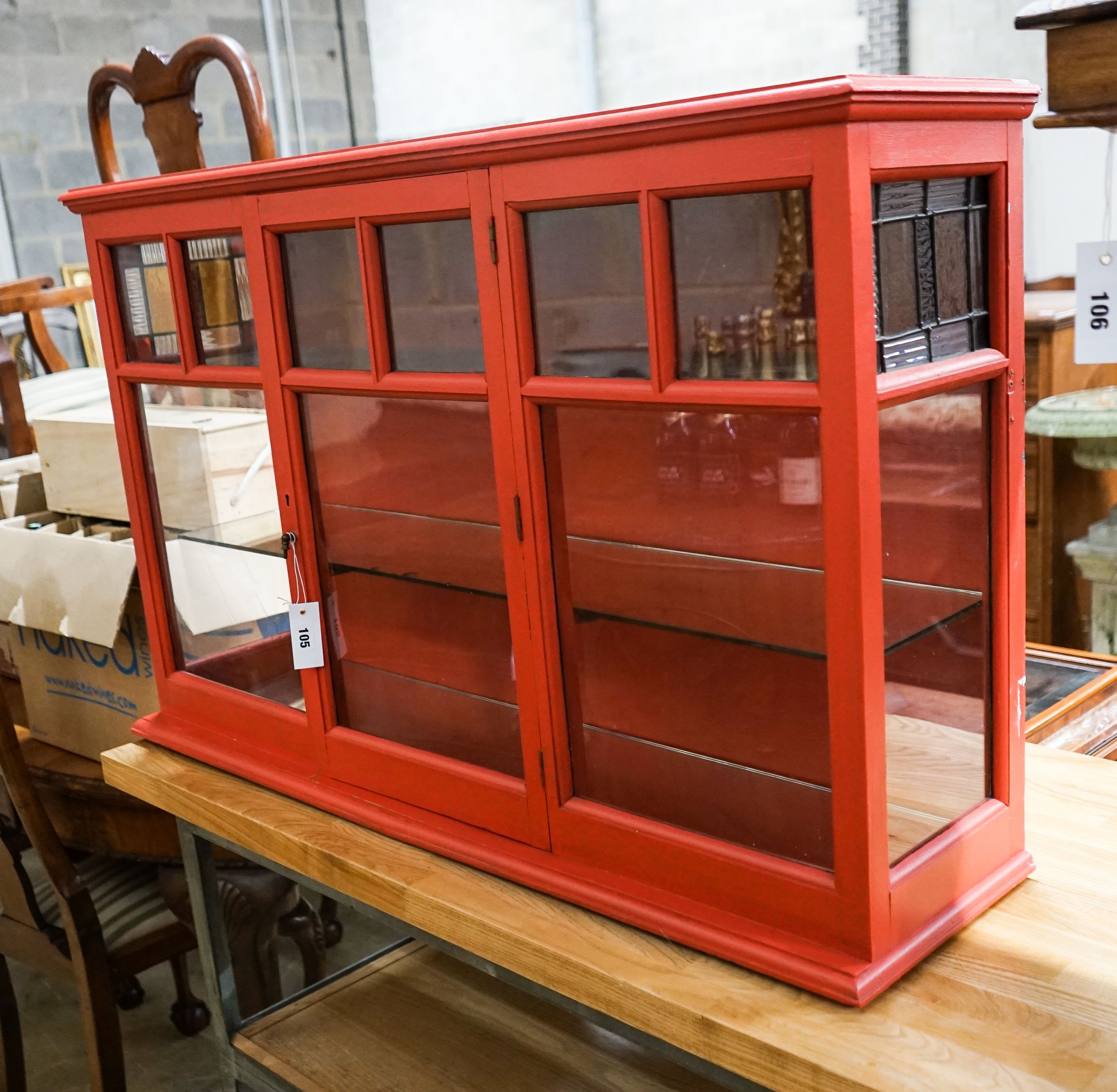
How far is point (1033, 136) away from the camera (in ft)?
14.3

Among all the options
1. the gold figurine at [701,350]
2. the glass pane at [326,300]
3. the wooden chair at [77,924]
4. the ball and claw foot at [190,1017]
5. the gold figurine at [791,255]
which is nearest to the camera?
the gold figurine at [791,255]

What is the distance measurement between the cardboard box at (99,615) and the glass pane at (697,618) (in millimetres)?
584

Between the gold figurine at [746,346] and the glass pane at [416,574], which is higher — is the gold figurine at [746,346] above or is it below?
above

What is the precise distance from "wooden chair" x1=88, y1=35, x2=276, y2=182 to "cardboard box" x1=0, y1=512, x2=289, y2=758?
60cm

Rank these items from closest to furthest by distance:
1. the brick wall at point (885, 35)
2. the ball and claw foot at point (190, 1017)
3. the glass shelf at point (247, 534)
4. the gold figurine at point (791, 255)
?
the gold figurine at point (791, 255)
the glass shelf at point (247, 534)
the ball and claw foot at point (190, 1017)
the brick wall at point (885, 35)

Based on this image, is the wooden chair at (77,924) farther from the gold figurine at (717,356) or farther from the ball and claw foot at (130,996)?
the gold figurine at (717,356)

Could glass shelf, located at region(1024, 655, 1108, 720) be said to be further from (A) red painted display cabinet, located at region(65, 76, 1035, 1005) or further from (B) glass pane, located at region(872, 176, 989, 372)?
(B) glass pane, located at region(872, 176, 989, 372)

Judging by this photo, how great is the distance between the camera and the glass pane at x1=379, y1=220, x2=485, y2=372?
1.33 m

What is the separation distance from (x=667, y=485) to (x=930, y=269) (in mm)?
358

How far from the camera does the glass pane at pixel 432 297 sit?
4.37 ft

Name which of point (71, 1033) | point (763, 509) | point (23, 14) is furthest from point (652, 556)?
point (23, 14)

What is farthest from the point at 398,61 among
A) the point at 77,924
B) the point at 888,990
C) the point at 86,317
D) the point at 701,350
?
the point at 888,990

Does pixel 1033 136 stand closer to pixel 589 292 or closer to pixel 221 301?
pixel 221 301

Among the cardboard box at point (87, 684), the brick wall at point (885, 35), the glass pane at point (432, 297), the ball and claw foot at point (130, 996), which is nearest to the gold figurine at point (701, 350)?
the glass pane at point (432, 297)
